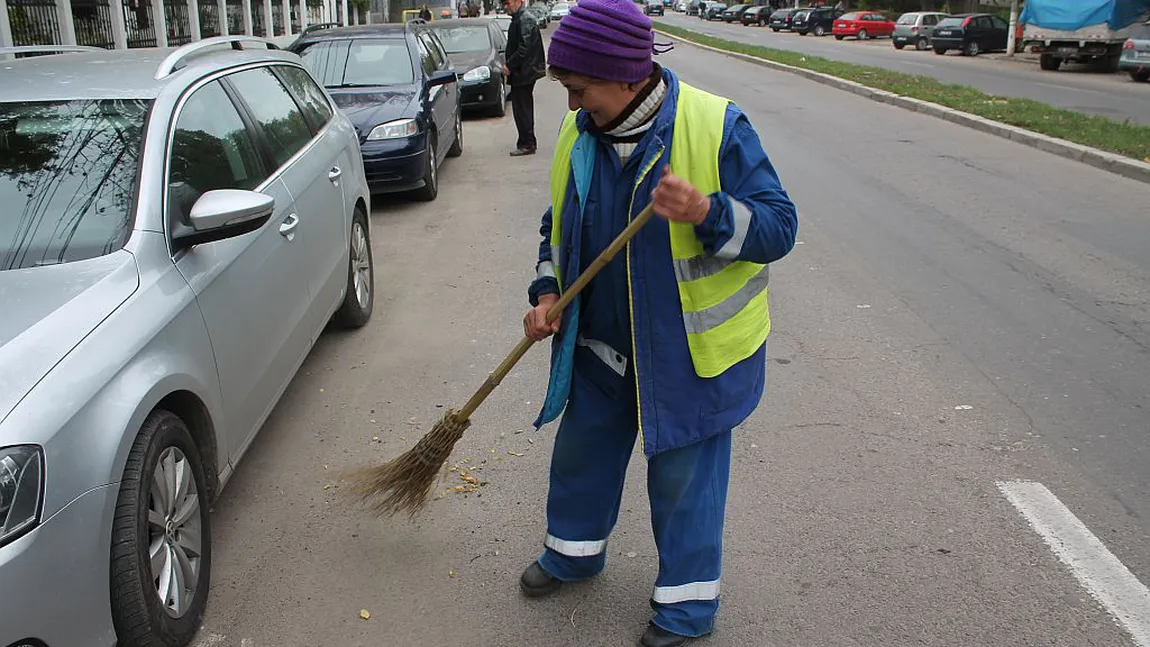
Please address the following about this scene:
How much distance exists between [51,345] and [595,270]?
140cm

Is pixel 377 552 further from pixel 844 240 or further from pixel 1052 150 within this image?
pixel 1052 150

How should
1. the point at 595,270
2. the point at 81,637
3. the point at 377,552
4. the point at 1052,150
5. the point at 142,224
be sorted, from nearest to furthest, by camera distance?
the point at 81,637 → the point at 595,270 → the point at 142,224 → the point at 377,552 → the point at 1052,150

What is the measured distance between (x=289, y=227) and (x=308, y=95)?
1.68 m

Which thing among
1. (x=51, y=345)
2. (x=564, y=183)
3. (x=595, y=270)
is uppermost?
(x=564, y=183)

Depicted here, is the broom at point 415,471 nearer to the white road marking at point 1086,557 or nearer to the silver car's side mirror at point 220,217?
the silver car's side mirror at point 220,217

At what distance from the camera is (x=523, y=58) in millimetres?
11625

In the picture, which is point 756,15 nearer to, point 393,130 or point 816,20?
point 816,20

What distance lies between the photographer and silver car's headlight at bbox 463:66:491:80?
15.1m

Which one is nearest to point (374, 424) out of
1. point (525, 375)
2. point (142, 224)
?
point (525, 375)

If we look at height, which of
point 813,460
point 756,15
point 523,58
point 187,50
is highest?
point 187,50

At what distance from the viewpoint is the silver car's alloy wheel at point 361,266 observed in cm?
580

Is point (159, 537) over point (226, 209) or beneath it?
beneath

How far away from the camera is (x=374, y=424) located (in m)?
4.55

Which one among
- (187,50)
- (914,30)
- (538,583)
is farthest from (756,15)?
(538,583)
